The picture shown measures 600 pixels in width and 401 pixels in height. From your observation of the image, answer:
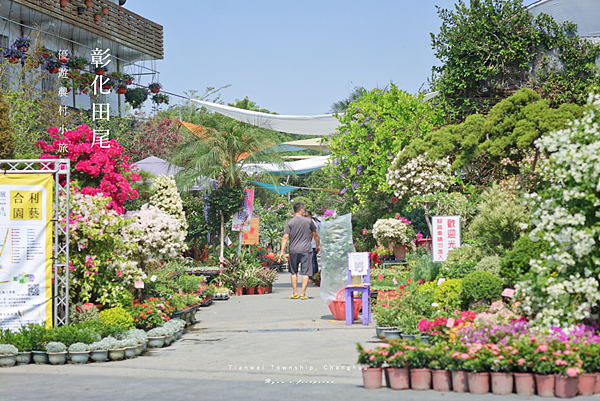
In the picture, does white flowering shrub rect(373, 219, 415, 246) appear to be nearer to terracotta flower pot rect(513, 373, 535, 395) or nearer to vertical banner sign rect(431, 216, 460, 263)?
vertical banner sign rect(431, 216, 460, 263)

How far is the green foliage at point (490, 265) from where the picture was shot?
7.34 m

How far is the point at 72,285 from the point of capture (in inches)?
295

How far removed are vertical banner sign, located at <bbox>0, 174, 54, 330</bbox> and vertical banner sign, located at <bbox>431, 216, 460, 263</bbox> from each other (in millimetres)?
5324

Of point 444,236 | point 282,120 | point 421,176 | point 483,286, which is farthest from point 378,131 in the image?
point 483,286

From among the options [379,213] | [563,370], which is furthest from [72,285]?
[379,213]

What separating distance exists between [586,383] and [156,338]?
4950 millimetres

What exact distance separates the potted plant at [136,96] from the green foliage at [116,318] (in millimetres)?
17978

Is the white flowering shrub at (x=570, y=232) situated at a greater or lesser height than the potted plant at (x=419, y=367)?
greater

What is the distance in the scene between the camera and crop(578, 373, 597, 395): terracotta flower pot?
14.6 feet

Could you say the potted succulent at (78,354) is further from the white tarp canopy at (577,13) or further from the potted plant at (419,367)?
the white tarp canopy at (577,13)

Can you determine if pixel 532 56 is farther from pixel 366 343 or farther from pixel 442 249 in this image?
pixel 366 343

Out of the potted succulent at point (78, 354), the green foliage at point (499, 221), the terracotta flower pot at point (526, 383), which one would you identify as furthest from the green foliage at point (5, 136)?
the terracotta flower pot at point (526, 383)

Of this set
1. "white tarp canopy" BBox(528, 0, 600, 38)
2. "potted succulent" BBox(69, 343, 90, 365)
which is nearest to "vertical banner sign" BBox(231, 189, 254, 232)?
"potted succulent" BBox(69, 343, 90, 365)

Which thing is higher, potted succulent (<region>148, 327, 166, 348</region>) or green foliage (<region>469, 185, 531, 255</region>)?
green foliage (<region>469, 185, 531, 255</region>)
